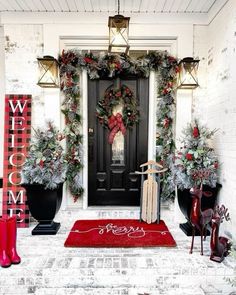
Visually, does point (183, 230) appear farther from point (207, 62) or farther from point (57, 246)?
point (207, 62)

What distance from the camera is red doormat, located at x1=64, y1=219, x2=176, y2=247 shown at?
2650 mm

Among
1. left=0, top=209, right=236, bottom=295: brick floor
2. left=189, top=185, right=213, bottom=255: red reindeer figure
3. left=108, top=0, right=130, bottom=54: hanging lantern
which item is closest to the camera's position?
left=0, top=209, right=236, bottom=295: brick floor

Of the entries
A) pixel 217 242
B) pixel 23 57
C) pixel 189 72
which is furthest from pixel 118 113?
pixel 217 242

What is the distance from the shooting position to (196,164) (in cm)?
295

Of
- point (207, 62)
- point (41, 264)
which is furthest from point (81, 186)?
point (207, 62)

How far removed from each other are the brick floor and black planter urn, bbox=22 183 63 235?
0.49 m

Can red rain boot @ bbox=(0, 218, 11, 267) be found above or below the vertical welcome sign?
below

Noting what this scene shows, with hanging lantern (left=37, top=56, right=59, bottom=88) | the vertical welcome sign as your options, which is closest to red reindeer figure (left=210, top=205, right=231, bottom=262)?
the vertical welcome sign

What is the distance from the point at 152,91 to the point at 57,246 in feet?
7.60

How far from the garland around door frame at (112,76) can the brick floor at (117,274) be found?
118 centimetres

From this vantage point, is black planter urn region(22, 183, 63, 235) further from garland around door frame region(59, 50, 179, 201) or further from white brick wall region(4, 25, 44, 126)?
white brick wall region(4, 25, 44, 126)

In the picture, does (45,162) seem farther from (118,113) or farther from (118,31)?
(118,31)

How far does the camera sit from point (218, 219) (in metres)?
2.30

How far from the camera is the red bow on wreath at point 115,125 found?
3570mm
